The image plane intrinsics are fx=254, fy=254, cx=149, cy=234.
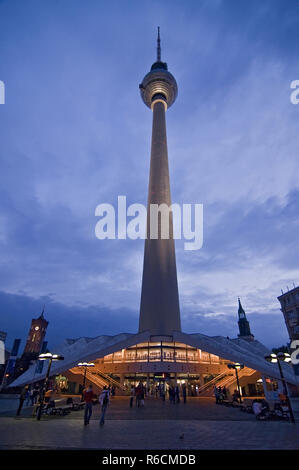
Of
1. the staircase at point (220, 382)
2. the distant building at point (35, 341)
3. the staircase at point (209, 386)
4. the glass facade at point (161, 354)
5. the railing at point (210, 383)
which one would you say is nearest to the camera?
the staircase at point (209, 386)

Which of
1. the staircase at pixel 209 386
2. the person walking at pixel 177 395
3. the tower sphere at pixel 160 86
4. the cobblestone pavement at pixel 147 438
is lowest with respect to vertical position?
the cobblestone pavement at pixel 147 438

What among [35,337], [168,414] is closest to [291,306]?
[168,414]

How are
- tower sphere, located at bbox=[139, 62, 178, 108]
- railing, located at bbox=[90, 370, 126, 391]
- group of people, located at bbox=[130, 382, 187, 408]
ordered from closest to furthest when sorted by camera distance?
group of people, located at bbox=[130, 382, 187, 408]
railing, located at bbox=[90, 370, 126, 391]
tower sphere, located at bbox=[139, 62, 178, 108]

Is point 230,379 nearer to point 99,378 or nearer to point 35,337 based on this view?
point 99,378

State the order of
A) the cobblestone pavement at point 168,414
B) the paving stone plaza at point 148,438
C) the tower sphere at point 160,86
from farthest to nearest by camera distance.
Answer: the tower sphere at point 160,86 < the cobblestone pavement at point 168,414 < the paving stone plaza at point 148,438

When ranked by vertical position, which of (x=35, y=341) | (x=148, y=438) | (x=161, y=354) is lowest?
(x=148, y=438)

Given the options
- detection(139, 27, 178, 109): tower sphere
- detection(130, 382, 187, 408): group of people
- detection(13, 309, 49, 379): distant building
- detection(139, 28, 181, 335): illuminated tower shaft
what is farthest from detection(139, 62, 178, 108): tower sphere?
detection(13, 309, 49, 379): distant building

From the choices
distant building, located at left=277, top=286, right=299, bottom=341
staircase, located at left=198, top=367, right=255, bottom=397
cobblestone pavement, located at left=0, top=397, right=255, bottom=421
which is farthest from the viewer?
distant building, located at left=277, top=286, right=299, bottom=341

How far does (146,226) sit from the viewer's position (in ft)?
171

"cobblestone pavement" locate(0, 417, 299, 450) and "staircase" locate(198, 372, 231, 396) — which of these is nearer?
"cobblestone pavement" locate(0, 417, 299, 450)

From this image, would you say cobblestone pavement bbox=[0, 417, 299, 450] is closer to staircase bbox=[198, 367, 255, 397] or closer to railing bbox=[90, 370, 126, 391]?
staircase bbox=[198, 367, 255, 397]

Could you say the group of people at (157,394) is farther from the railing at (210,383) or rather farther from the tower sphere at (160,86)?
the tower sphere at (160,86)

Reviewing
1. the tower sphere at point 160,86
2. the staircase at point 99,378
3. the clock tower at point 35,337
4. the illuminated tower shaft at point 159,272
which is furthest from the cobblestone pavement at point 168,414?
the clock tower at point 35,337

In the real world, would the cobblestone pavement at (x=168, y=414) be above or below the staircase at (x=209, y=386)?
below
